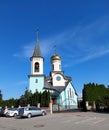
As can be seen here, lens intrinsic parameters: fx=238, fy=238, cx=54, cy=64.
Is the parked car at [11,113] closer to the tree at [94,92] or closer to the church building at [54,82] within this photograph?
the tree at [94,92]

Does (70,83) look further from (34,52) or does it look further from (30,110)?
(30,110)

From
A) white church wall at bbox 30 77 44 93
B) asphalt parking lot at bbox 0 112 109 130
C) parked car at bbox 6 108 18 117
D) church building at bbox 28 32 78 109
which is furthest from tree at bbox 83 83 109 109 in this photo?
asphalt parking lot at bbox 0 112 109 130

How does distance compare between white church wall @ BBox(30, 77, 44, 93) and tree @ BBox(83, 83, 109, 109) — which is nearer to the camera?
tree @ BBox(83, 83, 109, 109)

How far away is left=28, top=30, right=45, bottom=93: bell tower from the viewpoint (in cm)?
5775

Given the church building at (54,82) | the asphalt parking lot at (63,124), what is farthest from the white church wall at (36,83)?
the asphalt parking lot at (63,124)

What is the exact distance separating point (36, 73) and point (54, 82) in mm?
6874

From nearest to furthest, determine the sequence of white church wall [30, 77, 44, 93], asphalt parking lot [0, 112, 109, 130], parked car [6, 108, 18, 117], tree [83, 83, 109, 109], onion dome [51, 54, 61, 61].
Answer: asphalt parking lot [0, 112, 109, 130]
parked car [6, 108, 18, 117]
tree [83, 83, 109, 109]
white church wall [30, 77, 44, 93]
onion dome [51, 54, 61, 61]

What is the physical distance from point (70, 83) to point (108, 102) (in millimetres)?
27386

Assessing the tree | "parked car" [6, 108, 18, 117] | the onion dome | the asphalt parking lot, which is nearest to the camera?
the asphalt parking lot

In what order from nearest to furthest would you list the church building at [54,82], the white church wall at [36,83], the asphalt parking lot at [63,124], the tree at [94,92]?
the asphalt parking lot at [63,124] < the tree at [94,92] < the white church wall at [36,83] < the church building at [54,82]

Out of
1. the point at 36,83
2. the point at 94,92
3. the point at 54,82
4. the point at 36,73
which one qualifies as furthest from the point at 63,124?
the point at 54,82

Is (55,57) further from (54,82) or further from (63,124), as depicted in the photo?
(63,124)

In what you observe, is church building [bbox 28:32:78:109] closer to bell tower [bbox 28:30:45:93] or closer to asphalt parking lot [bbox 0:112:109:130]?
bell tower [bbox 28:30:45:93]

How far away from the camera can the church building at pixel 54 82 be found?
57.8m
